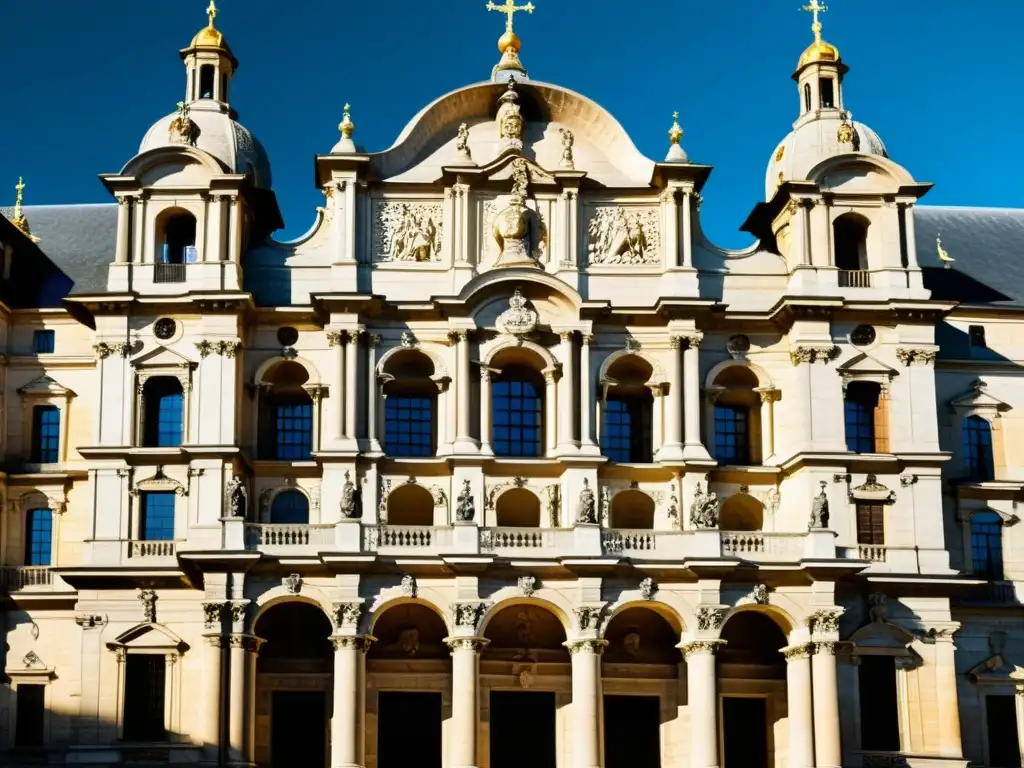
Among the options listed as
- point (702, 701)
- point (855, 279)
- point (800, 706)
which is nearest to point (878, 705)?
point (800, 706)

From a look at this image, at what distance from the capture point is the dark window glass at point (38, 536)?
63.2 meters

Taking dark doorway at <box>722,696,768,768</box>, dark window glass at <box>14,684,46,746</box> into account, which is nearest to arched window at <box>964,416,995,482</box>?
dark doorway at <box>722,696,768,768</box>

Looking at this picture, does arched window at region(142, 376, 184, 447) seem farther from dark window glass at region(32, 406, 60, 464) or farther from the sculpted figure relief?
the sculpted figure relief

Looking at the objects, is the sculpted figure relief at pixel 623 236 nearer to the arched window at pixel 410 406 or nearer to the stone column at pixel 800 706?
the arched window at pixel 410 406

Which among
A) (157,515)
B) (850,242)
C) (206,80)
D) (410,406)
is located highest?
(206,80)

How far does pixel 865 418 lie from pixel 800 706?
34.2 feet

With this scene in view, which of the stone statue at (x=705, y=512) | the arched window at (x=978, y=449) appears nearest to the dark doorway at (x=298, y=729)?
the stone statue at (x=705, y=512)

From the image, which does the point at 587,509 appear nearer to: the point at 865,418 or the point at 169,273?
the point at 865,418

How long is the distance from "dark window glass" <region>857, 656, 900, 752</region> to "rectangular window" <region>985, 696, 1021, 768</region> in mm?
4379

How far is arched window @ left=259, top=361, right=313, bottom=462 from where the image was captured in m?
62.4

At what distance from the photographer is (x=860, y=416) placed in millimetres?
63031

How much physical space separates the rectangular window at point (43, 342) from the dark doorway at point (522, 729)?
1908 cm

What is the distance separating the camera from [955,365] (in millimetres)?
65688

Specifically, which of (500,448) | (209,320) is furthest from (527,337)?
(209,320)
